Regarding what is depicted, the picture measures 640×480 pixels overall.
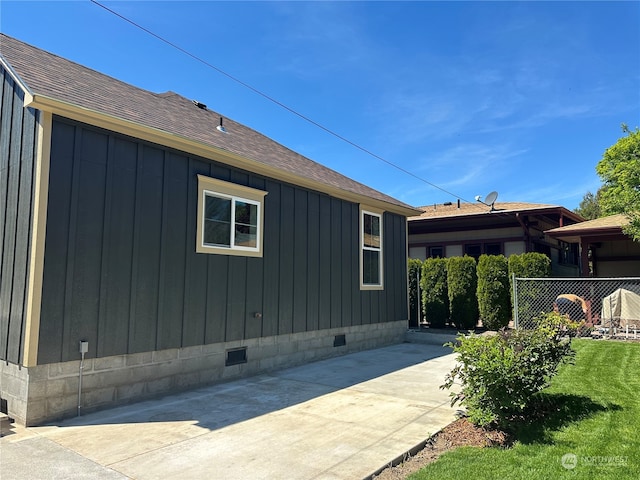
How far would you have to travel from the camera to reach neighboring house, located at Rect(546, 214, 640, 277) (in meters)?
13.4

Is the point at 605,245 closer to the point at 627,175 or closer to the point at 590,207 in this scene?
the point at 627,175

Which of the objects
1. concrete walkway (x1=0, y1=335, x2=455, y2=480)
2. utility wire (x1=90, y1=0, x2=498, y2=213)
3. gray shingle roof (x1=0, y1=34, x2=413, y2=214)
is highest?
utility wire (x1=90, y1=0, x2=498, y2=213)

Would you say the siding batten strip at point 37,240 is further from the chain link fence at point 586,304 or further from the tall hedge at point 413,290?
the tall hedge at point 413,290

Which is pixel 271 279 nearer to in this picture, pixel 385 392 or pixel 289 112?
pixel 385 392

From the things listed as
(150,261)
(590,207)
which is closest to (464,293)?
(150,261)

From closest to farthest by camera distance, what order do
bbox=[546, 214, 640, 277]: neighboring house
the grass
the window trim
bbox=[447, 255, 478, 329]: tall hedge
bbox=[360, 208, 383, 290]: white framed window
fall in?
the grass
the window trim
bbox=[360, 208, 383, 290]: white framed window
bbox=[447, 255, 478, 329]: tall hedge
bbox=[546, 214, 640, 277]: neighboring house

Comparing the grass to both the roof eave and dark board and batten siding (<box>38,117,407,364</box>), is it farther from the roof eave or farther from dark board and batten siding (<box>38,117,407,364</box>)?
the roof eave

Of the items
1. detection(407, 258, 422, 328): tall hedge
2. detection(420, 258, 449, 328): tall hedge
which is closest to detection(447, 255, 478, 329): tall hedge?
detection(420, 258, 449, 328): tall hedge

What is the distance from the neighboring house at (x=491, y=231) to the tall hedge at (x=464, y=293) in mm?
4823

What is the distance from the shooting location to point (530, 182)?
21594mm

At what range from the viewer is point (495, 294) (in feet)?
36.7

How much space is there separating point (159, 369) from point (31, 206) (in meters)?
2.56

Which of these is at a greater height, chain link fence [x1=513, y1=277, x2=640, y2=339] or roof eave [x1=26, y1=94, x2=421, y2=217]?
roof eave [x1=26, y1=94, x2=421, y2=217]

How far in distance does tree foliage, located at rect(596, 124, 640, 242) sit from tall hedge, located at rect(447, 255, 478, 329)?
4.14m
